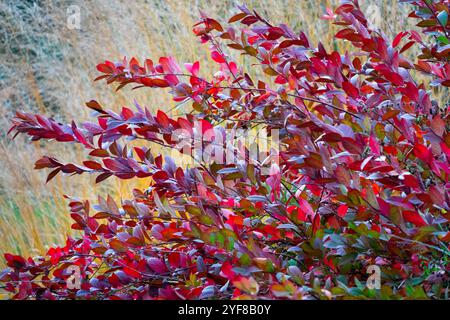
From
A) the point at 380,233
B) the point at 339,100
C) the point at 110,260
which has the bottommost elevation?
the point at 110,260

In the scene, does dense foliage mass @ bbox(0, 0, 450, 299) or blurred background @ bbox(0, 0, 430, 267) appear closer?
dense foliage mass @ bbox(0, 0, 450, 299)

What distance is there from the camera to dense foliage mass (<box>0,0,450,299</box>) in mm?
1087

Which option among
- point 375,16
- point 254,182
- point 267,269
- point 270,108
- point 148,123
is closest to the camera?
point 267,269

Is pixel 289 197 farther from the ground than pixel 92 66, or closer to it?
closer to it

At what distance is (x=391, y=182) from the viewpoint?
3.87ft

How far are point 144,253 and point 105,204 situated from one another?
0.59ft

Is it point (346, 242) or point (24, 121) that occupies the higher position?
point (24, 121)

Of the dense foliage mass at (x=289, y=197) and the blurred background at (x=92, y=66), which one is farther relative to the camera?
the blurred background at (x=92, y=66)

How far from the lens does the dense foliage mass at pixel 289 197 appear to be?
1.09 metres

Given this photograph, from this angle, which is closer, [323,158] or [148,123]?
[323,158]

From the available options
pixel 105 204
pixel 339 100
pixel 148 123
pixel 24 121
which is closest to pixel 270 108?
pixel 339 100

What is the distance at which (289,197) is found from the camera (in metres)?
1.46

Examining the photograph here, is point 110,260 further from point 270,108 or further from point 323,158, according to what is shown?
point 323,158

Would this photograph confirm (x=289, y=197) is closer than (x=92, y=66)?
Yes
